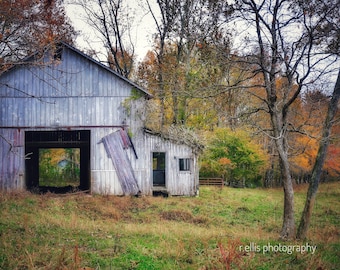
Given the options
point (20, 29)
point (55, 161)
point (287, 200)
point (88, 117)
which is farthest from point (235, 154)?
point (20, 29)

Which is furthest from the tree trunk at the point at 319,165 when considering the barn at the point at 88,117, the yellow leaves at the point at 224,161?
the yellow leaves at the point at 224,161

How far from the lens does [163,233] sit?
10023mm

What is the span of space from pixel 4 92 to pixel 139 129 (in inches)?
Answer: 292

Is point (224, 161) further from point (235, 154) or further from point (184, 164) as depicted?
point (184, 164)

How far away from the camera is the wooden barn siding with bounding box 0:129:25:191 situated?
18750 millimetres

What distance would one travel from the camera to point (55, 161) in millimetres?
35438

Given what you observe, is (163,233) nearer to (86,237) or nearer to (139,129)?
(86,237)

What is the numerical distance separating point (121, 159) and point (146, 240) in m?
10.7

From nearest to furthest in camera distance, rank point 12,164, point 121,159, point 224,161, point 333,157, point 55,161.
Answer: point 12,164 → point 121,159 → point 333,157 → point 224,161 → point 55,161

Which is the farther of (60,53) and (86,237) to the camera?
(60,53)

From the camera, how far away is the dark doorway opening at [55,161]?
70.7 feet

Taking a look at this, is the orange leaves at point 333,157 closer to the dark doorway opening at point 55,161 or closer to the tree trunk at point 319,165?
the tree trunk at point 319,165

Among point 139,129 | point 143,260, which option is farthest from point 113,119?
point 143,260

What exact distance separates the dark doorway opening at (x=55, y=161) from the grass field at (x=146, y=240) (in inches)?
159
